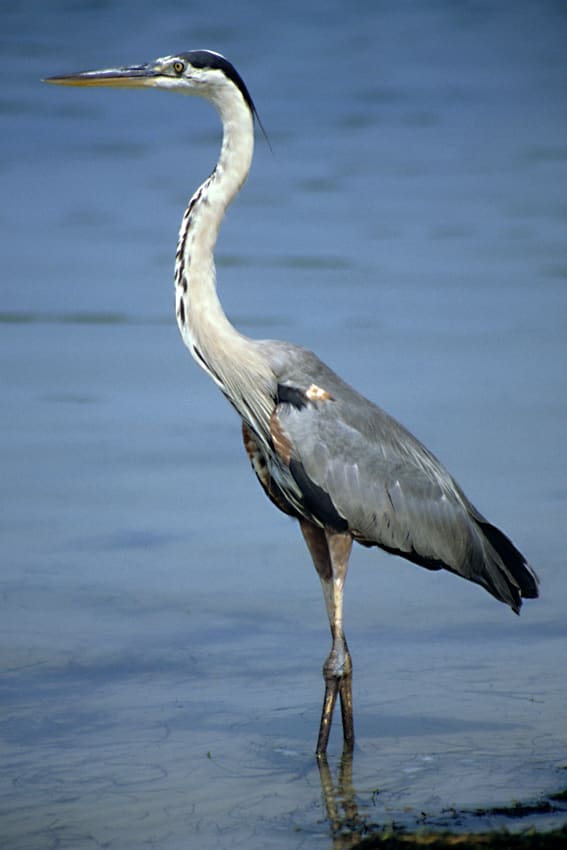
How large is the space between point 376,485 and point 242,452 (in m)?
3.81

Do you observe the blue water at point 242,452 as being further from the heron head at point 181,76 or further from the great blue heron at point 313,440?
the heron head at point 181,76

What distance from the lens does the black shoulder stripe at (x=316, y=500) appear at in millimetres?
5781

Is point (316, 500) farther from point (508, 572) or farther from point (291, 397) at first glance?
point (508, 572)

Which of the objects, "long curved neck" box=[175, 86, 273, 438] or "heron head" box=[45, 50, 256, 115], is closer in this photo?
"long curved neck" box=[175, 86, 273, 438]

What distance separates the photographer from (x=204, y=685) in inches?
255

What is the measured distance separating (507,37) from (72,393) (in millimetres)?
14975

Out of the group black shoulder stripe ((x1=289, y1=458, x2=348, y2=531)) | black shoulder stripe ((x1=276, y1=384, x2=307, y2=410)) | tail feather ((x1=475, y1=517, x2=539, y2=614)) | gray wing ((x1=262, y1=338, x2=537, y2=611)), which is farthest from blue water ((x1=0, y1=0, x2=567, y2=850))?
black shoulder stripe ((x1=276, y1=384, x2=307, y2=410))

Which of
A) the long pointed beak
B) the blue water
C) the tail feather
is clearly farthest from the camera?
the tail feather

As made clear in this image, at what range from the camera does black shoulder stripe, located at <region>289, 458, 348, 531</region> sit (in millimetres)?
5781

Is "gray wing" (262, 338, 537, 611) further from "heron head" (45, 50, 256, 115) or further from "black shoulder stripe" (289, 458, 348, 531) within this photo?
"heron head" (45, 50, 256, 115)

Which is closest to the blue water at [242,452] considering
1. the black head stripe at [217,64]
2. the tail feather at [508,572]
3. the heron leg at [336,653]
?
the heron leg at [336,653]

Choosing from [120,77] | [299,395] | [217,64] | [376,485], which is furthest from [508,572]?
[120,77]

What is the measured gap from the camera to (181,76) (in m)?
6.00

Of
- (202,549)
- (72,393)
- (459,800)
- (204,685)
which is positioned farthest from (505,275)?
(459,800)
